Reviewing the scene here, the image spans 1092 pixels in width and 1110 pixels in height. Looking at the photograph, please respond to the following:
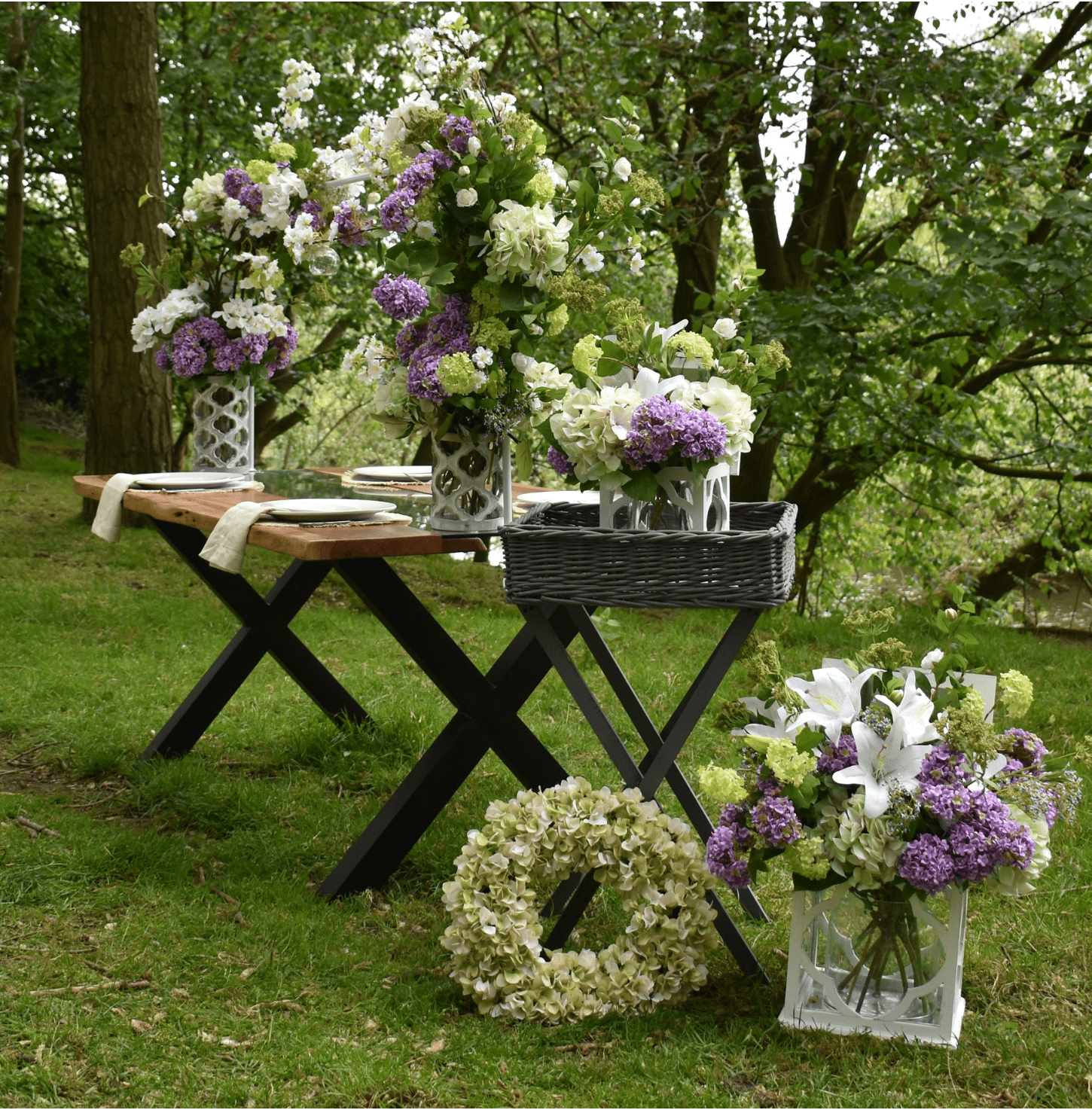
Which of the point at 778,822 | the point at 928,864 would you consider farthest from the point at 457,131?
the point at 928,864

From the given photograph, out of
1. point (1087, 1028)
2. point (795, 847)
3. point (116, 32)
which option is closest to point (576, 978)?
point (795, 847)

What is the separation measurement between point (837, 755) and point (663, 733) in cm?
47

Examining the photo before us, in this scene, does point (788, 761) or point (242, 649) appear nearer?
point (788, 761)

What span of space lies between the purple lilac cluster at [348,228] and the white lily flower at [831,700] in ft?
5.44

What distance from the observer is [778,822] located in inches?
82.1

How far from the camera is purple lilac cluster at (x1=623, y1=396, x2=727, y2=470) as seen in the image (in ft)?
7.20

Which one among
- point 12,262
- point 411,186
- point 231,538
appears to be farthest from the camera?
point 12,262

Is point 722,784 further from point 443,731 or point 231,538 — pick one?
point 231,538

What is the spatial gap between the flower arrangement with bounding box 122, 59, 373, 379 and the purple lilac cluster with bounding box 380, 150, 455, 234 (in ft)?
2.92

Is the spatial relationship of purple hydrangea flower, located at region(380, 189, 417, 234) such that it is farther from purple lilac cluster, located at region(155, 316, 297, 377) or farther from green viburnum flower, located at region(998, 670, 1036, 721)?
green viburnum flower, located at region(998, 670, 1036, 721)

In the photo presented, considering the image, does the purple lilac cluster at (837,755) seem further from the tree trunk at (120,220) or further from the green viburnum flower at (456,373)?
the tree trunk at (120,220)

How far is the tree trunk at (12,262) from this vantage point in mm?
8328

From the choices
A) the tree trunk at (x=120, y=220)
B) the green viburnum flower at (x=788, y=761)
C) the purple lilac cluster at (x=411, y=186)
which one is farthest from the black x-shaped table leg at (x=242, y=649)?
the tree trunk at (x=120, y=220)

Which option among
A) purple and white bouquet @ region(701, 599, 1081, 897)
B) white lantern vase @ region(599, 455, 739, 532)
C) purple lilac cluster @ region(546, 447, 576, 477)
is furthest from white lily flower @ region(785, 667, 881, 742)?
purple lilac cluster @ region(546, 447, 576, 477)
